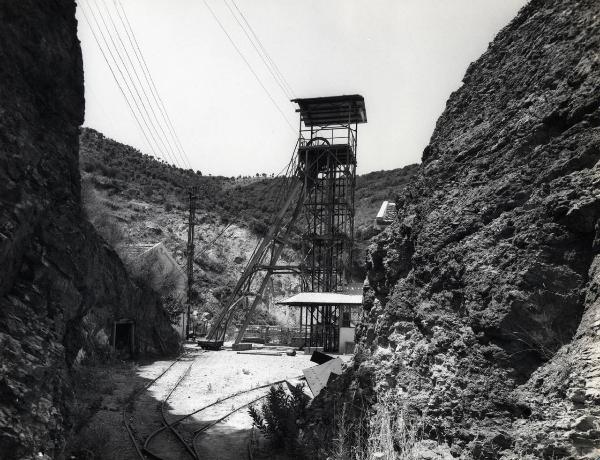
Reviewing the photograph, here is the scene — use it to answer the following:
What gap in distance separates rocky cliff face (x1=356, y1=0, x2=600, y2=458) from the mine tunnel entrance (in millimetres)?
19380

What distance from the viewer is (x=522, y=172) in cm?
619

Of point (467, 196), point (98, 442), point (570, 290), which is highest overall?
point (467, 196)

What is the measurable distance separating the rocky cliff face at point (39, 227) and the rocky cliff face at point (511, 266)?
443cm

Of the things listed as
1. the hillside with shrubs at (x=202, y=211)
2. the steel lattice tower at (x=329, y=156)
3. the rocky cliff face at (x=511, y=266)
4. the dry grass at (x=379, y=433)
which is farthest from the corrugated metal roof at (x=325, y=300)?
the rocky cliff face at (x=511, y=266)

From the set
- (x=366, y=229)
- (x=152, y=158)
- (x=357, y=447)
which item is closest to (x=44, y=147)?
(x=357, y=447)

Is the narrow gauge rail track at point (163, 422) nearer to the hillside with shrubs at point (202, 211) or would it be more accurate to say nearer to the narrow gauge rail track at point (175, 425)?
the narrow gauge rail track at point (175, 425)

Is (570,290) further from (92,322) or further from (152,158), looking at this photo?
(152,158)

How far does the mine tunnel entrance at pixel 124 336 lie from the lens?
2511 centimetres

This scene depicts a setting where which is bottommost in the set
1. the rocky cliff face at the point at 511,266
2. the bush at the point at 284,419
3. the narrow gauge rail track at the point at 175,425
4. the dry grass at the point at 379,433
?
the narrow gauge rail track at the point at 175,425

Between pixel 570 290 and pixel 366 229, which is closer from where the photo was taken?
pixel 570 290

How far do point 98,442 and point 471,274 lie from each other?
7.38 meters

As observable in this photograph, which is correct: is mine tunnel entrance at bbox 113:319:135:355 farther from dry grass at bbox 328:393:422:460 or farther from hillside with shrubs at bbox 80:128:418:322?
dry grass at bbox 328:393:422:460

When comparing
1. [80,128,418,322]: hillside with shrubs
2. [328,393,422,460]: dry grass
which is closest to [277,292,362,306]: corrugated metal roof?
[80,128,418,322]: hillside with shrubs

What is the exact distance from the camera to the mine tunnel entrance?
25.1m
